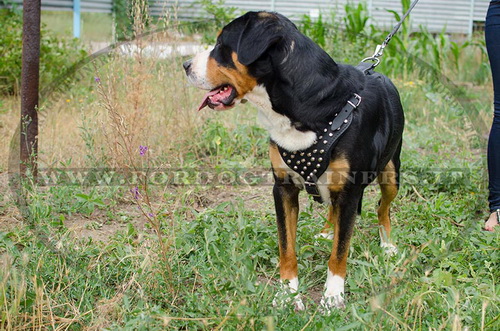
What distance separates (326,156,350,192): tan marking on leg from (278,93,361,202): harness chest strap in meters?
0.03

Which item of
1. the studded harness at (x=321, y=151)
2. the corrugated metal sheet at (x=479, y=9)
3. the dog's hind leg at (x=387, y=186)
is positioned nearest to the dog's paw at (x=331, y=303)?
the studded harness at (x=321, y=151)

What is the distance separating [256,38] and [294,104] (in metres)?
0.36

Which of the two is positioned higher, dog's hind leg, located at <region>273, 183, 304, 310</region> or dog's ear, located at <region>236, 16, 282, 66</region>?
dog's ear, located at <region>236, 16, 282, 66</region>

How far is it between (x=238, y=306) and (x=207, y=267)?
86cm

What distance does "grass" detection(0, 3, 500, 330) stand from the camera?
2.41 m

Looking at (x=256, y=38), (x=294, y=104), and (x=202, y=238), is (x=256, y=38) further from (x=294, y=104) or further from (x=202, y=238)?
(x=202, y=238)

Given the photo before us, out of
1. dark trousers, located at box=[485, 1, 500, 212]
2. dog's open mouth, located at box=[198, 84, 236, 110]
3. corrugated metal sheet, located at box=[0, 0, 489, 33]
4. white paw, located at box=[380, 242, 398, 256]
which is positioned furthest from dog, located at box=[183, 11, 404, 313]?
corrugated metal sheet, located at box=[0, 0, 489, 33]

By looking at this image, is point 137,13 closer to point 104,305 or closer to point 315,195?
point 315,195

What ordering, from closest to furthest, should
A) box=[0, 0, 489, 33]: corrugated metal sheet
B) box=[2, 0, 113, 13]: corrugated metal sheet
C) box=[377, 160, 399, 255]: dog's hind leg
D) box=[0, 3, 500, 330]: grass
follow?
box=[0, 3, 500, 330]: grass → box=[377, 160, 399, 255]: dog's hind leg → box=[2, 0, 113, 13]: corrugated metal sheet → box=[0, 0, 489, 33]: corrugated metal sheet

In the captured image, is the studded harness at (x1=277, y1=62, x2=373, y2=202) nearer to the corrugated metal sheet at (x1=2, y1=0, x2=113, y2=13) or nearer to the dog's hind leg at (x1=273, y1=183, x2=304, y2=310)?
the dog's hind leg at (x1=273, y1=183, x2=304, y2=310)

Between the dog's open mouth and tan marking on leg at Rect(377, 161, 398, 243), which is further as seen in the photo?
tan marking on leg at Rect(377, 161, 398, 243)

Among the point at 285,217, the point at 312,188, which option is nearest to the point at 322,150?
the point at 312,188

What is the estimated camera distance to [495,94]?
12.3 feet

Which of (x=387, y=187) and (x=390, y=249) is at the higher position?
(x=387, y=187)
